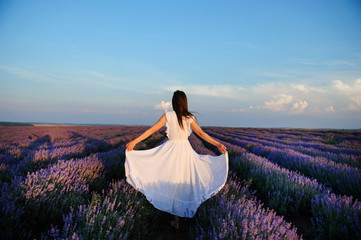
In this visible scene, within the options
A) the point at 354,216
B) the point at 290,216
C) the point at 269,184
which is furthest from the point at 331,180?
the point at 354,216

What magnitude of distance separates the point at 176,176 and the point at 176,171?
63mm

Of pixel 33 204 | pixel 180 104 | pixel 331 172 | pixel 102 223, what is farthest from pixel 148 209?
pixel 331 172

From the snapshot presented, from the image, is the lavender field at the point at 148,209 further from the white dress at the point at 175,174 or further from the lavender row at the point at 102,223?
the white dress at the point at 175,174

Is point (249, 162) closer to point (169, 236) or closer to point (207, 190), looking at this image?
point (207, 190)

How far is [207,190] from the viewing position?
2494 mm

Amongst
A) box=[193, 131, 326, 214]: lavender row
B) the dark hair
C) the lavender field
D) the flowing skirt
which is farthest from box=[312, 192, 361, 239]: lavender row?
the dark hair

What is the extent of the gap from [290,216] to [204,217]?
1585 mm

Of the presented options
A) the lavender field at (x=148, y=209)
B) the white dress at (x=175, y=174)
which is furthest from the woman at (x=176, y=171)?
the lavender field at (x=148, y=209)

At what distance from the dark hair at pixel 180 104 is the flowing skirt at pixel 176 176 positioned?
1.19 feet

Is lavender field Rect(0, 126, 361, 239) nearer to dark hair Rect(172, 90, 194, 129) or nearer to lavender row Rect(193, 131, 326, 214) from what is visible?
lavender row Rect(193, 131, 326, 214)

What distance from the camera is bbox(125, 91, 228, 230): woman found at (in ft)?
7.91

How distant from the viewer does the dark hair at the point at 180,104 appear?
2.52 meters

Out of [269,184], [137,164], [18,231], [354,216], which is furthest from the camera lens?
[269,184]

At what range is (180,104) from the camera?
2.52m
